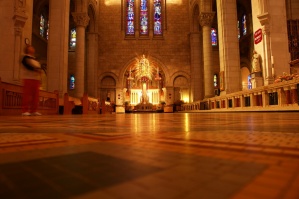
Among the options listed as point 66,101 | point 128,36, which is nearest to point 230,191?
point 66,101

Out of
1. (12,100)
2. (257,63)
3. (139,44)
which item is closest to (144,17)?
(139,44)

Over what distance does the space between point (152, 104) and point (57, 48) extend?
39.1ft

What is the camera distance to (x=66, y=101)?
8.28m

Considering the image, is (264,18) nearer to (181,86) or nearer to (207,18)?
(207,18)

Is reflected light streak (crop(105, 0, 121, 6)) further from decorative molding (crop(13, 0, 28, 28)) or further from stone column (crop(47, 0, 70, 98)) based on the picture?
decorative molding (crop(13, 0, 28, 28))

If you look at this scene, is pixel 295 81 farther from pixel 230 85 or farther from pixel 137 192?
pixel 137 192

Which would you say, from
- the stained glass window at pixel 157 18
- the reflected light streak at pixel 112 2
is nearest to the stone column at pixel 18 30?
the reflected light streak at pixel 112 2

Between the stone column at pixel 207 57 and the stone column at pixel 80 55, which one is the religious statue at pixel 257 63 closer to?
the stone column at pixel 207 57

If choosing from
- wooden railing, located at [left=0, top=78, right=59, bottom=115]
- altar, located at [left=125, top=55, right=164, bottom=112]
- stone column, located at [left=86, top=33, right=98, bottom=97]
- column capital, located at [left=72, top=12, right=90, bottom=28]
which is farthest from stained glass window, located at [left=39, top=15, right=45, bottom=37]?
wooden railing, located at [left=0, top=78, right=59, bottom=115]

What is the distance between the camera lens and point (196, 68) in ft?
62.3

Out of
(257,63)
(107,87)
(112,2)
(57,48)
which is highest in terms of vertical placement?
(112,2)

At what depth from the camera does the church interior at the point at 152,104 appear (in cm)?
28

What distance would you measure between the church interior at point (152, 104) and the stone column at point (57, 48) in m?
0.04

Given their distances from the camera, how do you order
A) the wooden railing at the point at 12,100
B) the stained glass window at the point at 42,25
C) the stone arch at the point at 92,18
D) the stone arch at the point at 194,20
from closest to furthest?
the wooden railing at the point at 12,100
the stained glass window at the point at 42,25
the stone arch at the point at 92,18
the stone arch at the point at 194,20
